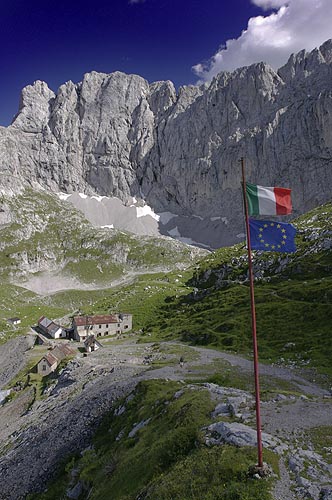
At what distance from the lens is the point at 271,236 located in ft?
70.8

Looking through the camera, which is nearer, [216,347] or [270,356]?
[270,356]

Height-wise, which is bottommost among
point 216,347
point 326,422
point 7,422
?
point 7,422

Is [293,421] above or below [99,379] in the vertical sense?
above

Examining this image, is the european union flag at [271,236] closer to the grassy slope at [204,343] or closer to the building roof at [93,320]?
the grassy slope at [204,343]

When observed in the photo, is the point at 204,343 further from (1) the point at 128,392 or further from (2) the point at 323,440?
(2) the point at 323,440

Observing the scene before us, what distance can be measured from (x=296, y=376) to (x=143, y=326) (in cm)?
6984

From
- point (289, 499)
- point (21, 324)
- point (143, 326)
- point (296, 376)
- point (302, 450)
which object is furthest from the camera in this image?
point (21, 324)

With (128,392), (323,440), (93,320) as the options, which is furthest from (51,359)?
(323,440)

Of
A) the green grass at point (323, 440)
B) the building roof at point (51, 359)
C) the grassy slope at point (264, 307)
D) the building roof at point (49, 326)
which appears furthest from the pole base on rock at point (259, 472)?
the building roof at point (49, 326)

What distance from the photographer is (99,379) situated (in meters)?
54.2

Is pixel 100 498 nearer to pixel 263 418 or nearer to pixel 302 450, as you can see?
pixel 263 418

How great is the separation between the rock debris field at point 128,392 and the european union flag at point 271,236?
35.8 feet

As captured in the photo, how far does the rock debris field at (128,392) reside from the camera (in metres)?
19.4

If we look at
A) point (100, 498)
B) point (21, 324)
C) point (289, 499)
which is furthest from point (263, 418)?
point (21, 324)
